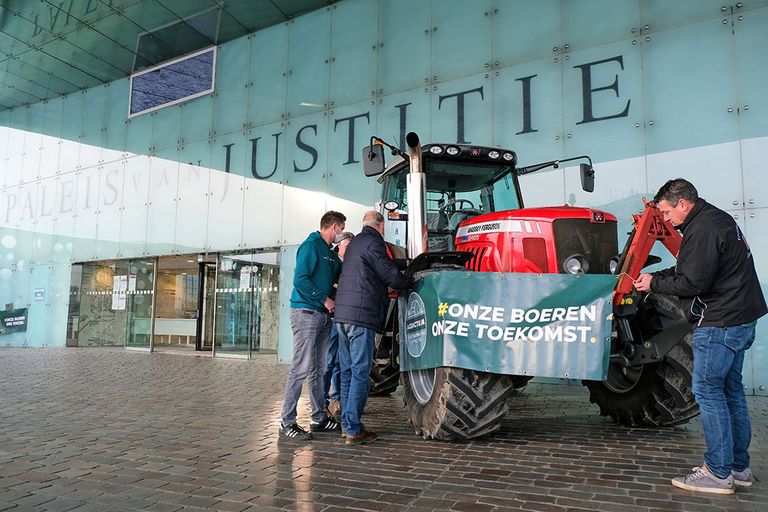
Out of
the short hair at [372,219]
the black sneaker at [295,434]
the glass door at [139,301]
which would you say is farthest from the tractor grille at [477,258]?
the glass door at [139,301]

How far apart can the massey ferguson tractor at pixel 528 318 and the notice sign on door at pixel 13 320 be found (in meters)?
18.2

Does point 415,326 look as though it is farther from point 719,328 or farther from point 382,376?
point 382,376

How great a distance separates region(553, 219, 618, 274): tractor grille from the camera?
5.15m

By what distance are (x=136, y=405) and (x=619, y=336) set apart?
557 cm

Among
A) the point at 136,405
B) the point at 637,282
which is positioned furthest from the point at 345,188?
the point at 637,282

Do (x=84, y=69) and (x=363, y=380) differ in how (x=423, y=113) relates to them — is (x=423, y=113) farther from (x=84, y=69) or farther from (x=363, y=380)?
(x=84, y=69)

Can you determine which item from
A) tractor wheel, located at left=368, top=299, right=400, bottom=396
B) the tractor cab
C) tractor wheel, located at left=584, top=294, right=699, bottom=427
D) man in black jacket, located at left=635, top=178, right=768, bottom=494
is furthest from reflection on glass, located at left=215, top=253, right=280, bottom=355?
man in black jacket, located at left=635, top=178, right=768, bottom=494

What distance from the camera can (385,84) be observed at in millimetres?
12359

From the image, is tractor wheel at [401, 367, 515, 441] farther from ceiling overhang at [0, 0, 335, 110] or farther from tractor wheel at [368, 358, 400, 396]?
ceiling overhang at [0, 0, 335, 110]

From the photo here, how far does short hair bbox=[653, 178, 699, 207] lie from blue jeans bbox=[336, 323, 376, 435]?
260cm

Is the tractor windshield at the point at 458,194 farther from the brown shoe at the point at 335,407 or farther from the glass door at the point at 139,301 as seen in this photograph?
the glass door at the point at 139,301

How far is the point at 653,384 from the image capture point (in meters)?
5.39

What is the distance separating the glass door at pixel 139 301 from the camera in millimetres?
17208

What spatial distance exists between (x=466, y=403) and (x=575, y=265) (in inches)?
61.1
